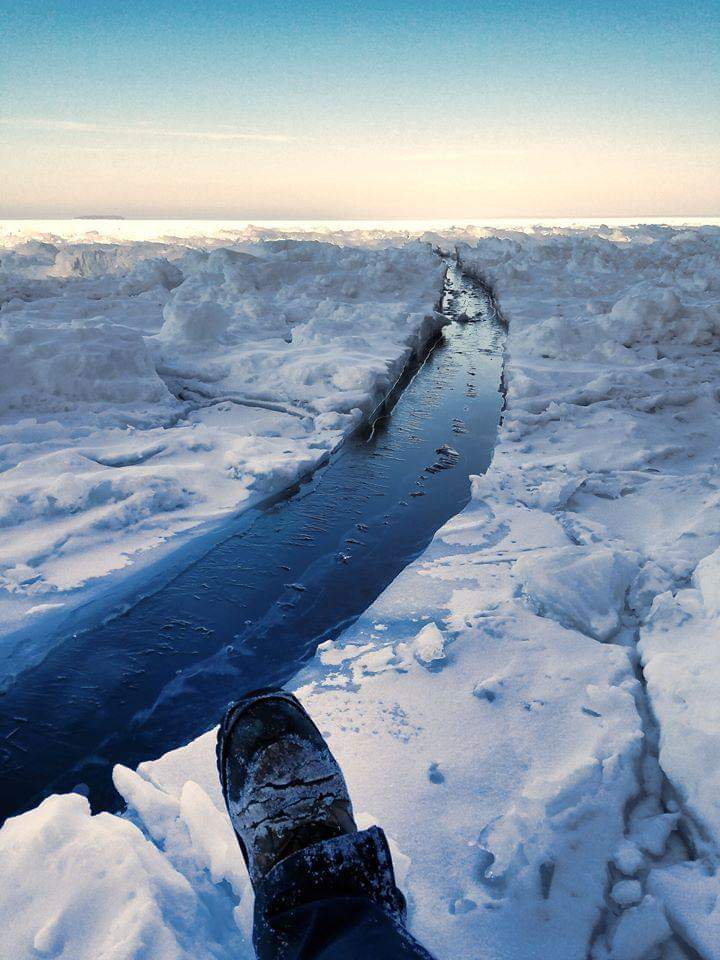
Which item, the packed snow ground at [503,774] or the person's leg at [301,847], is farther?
the packed snow ground at [503,774]

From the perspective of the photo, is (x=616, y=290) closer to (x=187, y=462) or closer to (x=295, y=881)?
(x=187, y=462)

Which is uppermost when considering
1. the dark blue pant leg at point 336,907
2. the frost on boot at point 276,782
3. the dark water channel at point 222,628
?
the dark blue pant leg at point 336,907

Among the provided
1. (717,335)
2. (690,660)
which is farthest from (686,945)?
(717,335)

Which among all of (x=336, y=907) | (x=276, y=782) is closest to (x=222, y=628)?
(x=276, y=782)

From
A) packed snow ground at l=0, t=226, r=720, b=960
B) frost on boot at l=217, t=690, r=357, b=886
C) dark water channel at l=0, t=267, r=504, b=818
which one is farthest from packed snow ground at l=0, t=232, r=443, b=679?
frost on boot at l=217, t=690, r=357, b=886

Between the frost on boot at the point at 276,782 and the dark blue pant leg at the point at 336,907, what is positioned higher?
the dark blue pant leg at the point at 336,907

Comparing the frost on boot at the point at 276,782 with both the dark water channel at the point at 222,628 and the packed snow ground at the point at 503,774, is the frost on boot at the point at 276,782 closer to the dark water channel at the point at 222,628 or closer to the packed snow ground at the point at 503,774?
the packed snow ground at the point at 503,774

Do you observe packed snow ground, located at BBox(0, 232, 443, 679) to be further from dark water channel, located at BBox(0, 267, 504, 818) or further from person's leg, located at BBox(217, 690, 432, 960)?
person's leg, located at BBox(217, 690, 432, 960)

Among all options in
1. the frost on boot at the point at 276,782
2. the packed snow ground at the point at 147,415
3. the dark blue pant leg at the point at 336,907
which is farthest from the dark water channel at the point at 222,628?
the dark blue pant leg at the point at 336,907
